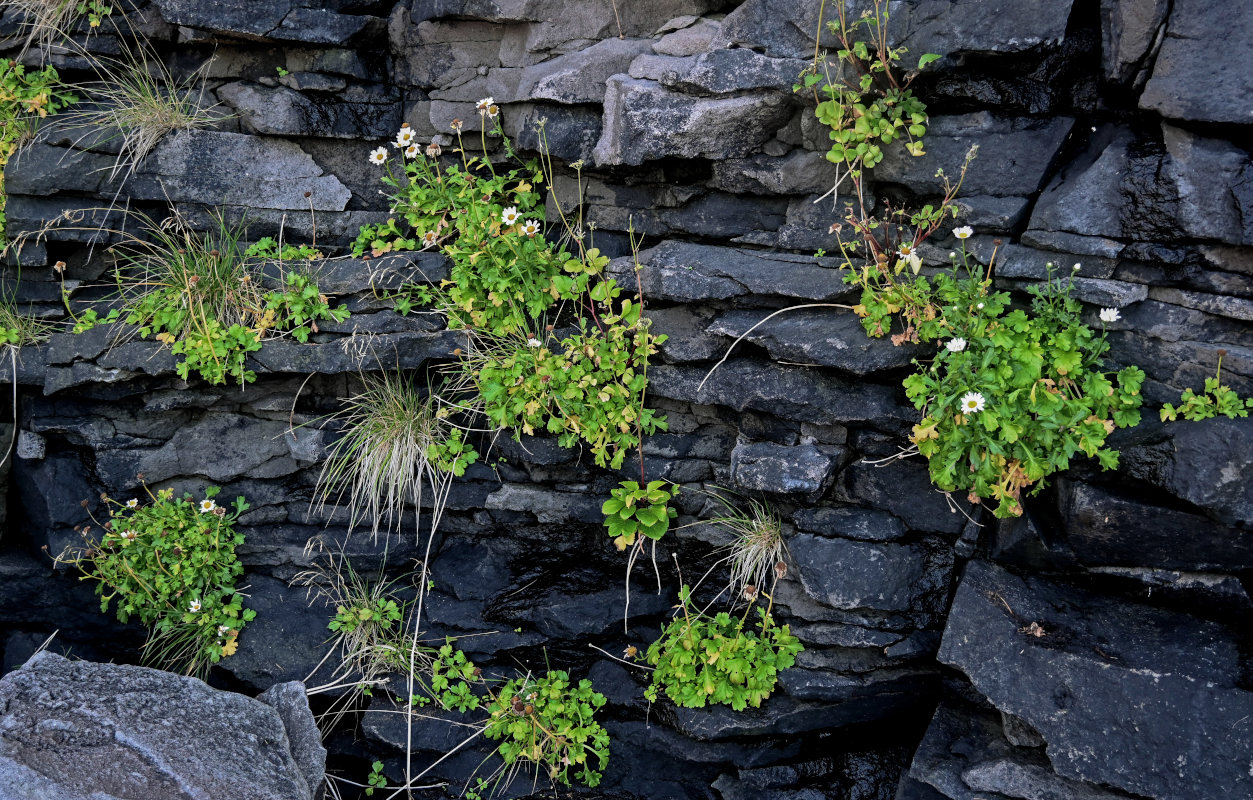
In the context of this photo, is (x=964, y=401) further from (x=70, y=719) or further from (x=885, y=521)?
(x=70, y=719)

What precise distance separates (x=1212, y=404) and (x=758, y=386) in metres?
1.63

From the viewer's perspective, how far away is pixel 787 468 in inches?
153

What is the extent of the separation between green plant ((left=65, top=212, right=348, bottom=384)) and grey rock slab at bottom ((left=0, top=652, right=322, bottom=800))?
1.40 m

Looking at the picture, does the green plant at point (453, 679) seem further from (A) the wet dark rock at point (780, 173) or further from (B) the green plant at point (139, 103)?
(B) the green plant at point (139, 103)

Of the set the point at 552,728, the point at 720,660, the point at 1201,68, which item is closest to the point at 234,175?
the point at 552,728

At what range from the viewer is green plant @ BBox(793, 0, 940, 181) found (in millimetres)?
3746

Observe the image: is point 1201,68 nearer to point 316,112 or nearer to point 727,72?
point 727,72

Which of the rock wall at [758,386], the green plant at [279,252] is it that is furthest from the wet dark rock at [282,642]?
the green plant at [279,252]

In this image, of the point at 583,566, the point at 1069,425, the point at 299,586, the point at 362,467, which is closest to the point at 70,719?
the point at 299,586

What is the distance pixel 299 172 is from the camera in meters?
4.94

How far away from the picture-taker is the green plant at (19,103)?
4898 mm

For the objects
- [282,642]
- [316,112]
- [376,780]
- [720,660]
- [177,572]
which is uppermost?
[316,112]

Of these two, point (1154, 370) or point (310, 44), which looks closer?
point (1154, 370)

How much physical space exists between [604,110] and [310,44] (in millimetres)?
1684
